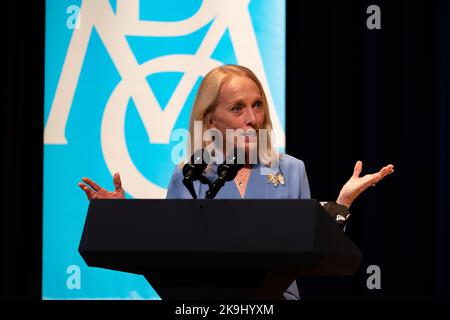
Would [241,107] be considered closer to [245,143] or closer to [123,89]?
[245,143]

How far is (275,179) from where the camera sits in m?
2.21

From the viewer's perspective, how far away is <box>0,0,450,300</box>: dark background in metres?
3.64

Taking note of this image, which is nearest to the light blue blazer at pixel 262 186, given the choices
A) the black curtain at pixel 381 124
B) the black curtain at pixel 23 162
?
the black curtain at pixel 381 124

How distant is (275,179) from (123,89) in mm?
1723

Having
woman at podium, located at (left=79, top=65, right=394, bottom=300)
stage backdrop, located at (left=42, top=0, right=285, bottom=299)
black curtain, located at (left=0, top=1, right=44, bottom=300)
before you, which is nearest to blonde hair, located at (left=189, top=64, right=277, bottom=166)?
woman at podium, located at (left=79, top=65, right=394, bottom=300)

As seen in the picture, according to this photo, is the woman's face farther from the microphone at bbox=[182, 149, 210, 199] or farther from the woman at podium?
the microphone at bbox=[182, 149, 210, 199]

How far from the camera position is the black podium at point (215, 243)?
1.46m

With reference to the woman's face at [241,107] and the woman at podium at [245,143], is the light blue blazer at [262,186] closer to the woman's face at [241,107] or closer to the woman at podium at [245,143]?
the woman at podium at [245,143]

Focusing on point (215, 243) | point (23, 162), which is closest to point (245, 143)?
point (215, 243)

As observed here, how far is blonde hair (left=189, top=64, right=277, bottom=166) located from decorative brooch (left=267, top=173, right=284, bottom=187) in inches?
1.9

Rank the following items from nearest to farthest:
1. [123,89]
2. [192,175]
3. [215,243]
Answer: [215,243], [192,175], [123,89]
